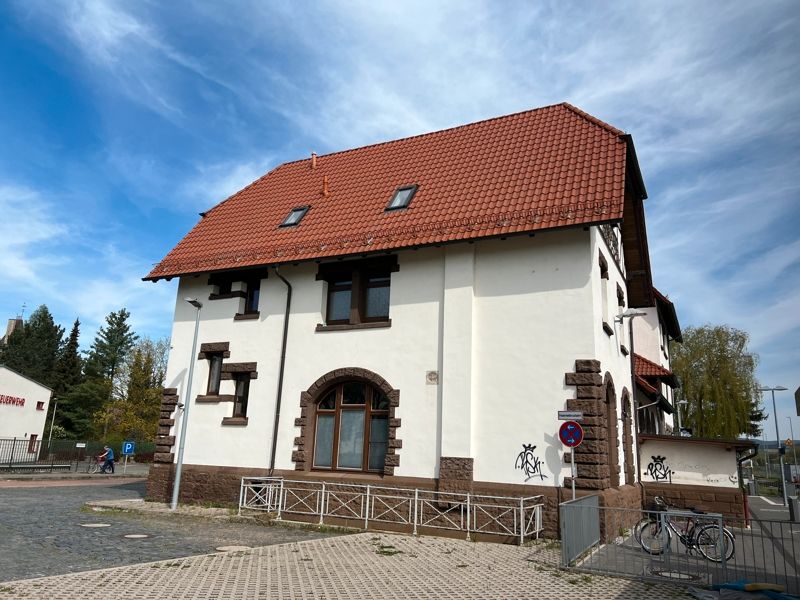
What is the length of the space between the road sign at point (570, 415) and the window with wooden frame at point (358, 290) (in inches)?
204

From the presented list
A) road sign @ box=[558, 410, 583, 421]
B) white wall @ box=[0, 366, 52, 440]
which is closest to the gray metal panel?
road sign @ box=[558, 410, 583, 421]

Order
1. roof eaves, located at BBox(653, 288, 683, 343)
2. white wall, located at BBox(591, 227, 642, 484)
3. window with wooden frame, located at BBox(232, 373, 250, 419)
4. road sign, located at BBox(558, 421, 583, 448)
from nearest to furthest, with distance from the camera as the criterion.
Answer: road sign, located at BBox(558, 421, 583, 448) < white wall, located at BBox(591, 227, 642, 484) < window with wooden frame, located at BBox(232, 373, 250, 419) < roof eaves, located at BBox(653, 288, 683, 343)

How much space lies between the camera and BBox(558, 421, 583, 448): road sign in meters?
12.3

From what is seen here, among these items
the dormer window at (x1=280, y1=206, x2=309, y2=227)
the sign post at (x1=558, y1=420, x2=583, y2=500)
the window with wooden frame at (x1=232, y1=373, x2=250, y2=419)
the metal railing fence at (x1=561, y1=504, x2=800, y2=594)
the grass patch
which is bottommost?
the grass patch

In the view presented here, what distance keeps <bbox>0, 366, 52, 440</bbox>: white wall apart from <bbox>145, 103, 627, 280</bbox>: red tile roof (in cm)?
2829

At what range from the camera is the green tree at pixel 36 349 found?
218ft

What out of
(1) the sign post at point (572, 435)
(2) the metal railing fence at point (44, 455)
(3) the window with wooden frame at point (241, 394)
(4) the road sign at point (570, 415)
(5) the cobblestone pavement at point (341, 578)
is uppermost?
(3) the window with wooden frame at point (241, 394)

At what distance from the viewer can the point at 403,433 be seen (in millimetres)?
14742

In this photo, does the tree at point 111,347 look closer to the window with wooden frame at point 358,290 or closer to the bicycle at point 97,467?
the bicycle at point 97,467

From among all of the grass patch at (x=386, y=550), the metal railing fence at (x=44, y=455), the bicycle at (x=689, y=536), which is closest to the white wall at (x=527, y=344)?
the bicycle at (x=689, y=536)

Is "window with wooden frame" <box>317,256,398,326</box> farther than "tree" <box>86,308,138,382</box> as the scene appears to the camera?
No

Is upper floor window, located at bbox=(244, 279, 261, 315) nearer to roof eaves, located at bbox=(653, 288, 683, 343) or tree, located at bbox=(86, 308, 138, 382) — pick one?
roof eaves, located at bbox=(653, 288, 683, 343)

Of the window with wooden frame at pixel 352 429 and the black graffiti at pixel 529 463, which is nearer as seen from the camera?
the black graffiti at pixel 529 463

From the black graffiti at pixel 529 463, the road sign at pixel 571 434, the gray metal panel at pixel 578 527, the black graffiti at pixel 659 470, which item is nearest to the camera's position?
the gray metal panel at pixel 578 527
